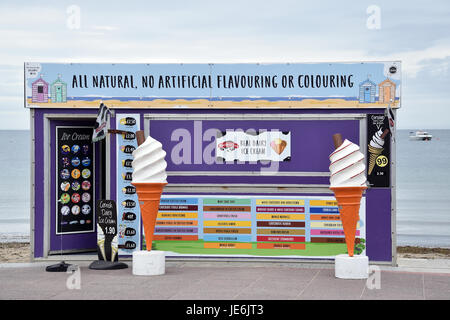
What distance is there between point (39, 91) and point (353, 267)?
20.2 feet

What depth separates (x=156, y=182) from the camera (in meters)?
11.3

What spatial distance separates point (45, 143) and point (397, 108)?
606 centimetres

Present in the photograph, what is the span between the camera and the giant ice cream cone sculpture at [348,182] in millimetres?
10969

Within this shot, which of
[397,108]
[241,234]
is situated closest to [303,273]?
[241,234]

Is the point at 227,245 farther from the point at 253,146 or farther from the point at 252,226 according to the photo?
the point at 253,146

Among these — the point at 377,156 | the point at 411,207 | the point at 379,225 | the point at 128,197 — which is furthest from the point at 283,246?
the point at 411,207

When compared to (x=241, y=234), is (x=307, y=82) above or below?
above

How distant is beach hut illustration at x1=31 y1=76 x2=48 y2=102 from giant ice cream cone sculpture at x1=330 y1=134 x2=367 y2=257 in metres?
5.21

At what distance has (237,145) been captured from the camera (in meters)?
12.9

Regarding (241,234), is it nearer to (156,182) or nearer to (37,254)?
(156,182)

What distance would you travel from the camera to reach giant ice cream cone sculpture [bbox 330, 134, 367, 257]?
1097 centimetres

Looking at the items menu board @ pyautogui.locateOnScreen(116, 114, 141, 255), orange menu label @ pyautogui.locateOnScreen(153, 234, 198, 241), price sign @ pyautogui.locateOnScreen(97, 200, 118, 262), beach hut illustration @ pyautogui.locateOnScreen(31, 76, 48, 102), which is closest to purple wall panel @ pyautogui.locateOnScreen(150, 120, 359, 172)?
menu board @ pyautogui.locateOnScreen(116, 114, 141, 255)

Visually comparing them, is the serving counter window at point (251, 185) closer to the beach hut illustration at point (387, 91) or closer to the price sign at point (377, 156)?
the price sign at point (377, 156)
